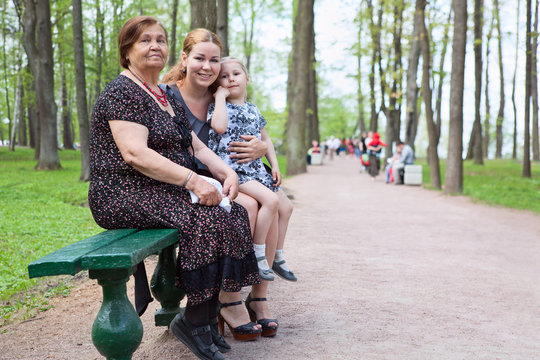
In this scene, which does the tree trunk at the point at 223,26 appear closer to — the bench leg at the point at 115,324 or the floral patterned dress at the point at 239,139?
the floral patterned dress at the point at 239,139

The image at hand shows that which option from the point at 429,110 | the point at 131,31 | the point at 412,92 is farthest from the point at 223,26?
the point at 412,92

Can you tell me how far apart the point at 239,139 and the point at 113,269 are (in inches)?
65.8

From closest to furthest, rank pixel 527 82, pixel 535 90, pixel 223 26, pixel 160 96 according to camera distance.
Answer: pixel 160 96 → pixel 223 26 → pixel 527 82 → pixel 535 90

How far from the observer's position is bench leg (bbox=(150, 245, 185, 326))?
11.4 feet

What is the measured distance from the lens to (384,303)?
460 cm

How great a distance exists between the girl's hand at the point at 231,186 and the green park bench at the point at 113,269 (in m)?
0.55

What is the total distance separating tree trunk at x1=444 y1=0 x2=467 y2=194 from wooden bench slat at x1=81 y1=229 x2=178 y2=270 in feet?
40.1

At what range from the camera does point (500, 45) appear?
31.9 m

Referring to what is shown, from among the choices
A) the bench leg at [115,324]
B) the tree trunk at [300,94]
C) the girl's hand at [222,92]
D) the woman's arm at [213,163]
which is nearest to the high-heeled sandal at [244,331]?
the woman's arm at [213,163]

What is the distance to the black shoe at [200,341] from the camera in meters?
3.07

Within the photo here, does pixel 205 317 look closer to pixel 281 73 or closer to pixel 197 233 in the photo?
pixel 197 233

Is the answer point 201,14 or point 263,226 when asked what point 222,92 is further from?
point 201,14

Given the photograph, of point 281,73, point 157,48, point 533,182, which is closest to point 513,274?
point 157,48

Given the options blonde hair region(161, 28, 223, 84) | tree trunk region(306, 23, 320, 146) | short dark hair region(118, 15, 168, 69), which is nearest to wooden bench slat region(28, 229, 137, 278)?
short dark hair region(118, 15, 168, 69)
